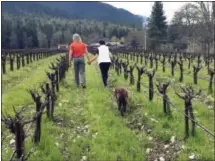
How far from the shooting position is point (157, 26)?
291ft

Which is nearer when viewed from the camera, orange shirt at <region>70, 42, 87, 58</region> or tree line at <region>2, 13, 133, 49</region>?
orange shirt at <region>70, 42, 87, 58</region>

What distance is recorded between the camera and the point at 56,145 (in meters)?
Answer: 8.36

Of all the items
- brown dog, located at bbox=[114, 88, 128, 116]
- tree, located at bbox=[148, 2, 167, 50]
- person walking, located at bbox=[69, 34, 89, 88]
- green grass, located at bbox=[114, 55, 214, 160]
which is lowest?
green grass, located at bbox=[114, 55, 214, 160]

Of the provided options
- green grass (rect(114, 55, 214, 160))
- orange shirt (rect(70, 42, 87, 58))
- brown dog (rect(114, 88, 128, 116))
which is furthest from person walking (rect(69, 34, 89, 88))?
brown dog (rect(114, 88, 128, 116))

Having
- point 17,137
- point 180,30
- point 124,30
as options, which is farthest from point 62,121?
point 124,30

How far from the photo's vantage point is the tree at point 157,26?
88.2m

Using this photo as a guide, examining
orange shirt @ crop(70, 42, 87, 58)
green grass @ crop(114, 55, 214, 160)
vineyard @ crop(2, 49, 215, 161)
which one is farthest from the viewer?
orange shirt @ crop(70, 42, 87, 58)

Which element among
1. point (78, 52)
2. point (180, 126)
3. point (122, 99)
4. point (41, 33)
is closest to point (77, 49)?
point (78, 52)

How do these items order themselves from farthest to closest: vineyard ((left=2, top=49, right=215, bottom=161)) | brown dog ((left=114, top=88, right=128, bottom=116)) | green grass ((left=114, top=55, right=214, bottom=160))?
brown dog ((left=114, top=88, right=128, bottom=116)) → green grass ((left=114, top=55, right=214, bottom=160)) → vineyard ((left=2, top=49, right=215, bottom=161))

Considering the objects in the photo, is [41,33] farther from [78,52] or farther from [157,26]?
[78,52]

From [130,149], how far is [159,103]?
4.99 m

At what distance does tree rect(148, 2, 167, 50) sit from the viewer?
290 ft

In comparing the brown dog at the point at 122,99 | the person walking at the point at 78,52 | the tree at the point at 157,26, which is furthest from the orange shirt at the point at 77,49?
the tree at the point at 157,26

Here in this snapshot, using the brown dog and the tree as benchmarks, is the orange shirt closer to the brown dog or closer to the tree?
the brown dog
